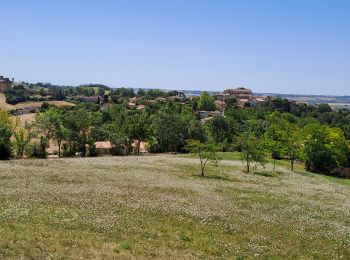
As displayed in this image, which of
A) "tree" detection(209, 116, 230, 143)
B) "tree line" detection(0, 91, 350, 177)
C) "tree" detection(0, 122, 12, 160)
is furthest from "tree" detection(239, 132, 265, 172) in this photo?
"tree" detection(209, 116, 230, 143)

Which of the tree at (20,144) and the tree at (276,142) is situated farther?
the tree at (276,142)

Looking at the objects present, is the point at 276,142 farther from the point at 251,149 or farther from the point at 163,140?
the point at 163,140

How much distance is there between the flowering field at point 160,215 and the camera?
76.8ft

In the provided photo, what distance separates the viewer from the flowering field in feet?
76.8

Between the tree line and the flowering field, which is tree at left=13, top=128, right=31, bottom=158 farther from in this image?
the flowering field

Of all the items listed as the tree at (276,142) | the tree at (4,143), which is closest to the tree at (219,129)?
the tree at (276,142)

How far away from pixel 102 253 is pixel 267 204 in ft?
71.1

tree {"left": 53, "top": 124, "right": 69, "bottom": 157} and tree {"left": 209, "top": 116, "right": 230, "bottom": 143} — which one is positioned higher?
tree {"left": 53, "top": 124, "right": 69, "bottom": 157}

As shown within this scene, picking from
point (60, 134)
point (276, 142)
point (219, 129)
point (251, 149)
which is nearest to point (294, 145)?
point (276, 142)

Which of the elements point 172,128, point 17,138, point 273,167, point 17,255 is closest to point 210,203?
point 17,255

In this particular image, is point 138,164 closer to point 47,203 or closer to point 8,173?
point 8,173

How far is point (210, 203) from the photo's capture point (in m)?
37.0

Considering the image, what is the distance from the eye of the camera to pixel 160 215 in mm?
31406

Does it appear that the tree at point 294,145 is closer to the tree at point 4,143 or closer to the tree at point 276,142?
the tree at point 276,142
